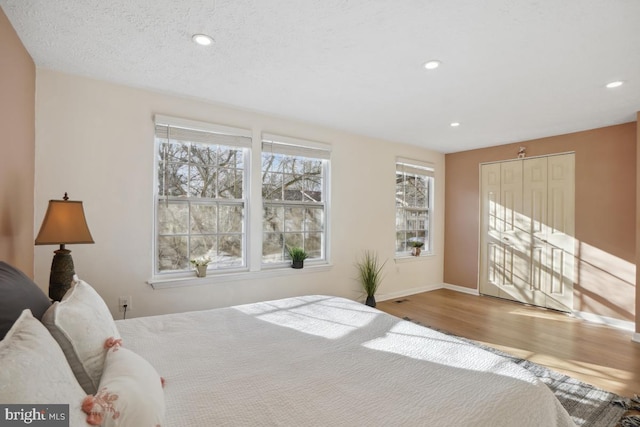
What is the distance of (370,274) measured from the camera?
4.43 m

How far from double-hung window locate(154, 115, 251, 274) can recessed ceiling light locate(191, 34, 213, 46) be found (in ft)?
3.69

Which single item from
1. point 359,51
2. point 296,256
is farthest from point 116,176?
point 359,51

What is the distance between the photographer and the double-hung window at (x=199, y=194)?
3.10 meters

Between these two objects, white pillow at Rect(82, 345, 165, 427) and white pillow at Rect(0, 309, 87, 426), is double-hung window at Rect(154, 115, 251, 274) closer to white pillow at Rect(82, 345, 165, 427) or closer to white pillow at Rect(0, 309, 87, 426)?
white pillow at Rect(82, 345, 165, 427)

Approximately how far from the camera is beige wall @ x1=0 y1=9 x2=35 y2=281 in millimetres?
1892

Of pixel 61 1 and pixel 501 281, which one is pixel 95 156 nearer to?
pixel 61 1

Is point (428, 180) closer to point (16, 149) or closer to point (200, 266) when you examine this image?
point (200, 266)

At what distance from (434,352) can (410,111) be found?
Answer: 105 inches

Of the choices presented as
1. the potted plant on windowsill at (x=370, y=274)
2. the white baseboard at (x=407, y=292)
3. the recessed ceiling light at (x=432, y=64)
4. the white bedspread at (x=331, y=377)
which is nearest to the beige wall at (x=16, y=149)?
the white bedspread at (x=331, y=377)

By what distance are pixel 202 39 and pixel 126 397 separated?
2071mm

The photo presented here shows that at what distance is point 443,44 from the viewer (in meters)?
2.12

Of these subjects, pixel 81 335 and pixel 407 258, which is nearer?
pixel 81 335

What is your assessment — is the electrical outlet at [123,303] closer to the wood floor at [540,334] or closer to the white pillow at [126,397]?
the white pillow at [126,397]

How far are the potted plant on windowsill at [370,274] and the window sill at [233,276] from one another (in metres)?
0.59
